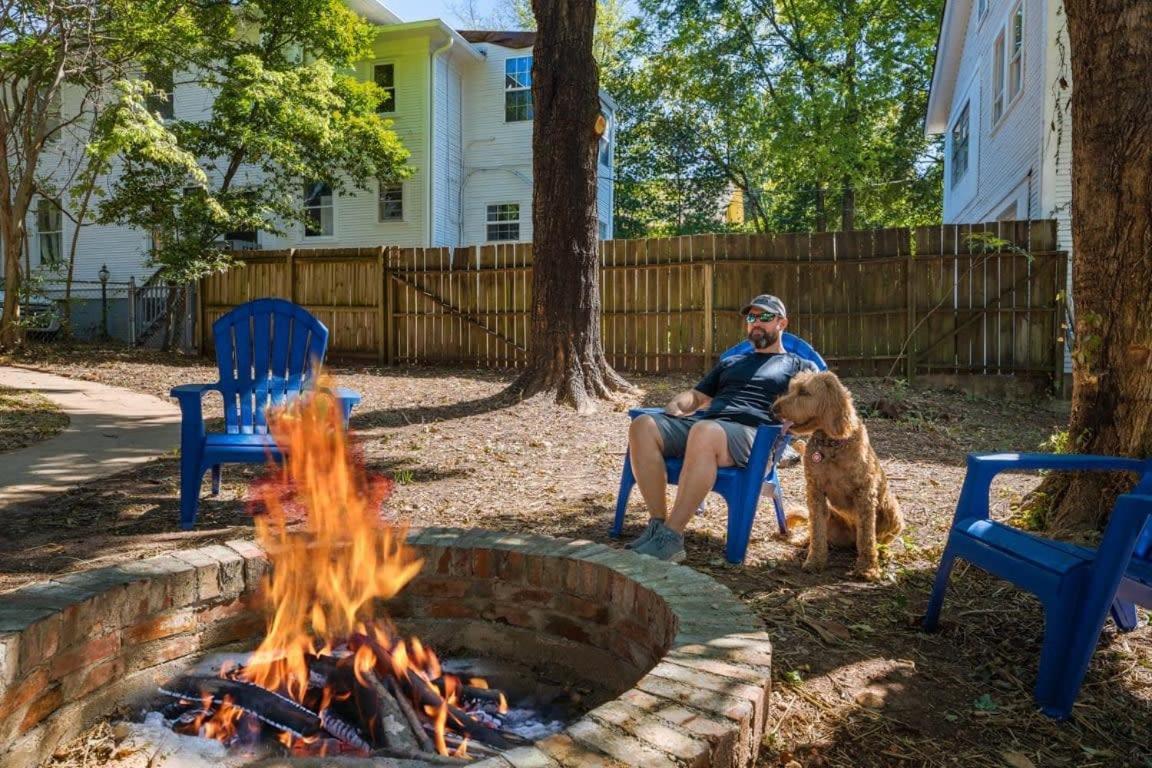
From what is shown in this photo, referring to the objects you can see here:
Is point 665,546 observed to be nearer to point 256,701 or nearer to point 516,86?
point 256,701

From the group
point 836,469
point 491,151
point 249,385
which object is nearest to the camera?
point 836,469

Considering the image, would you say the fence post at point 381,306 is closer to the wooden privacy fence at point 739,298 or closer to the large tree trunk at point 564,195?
the wooden privacy fence at point 739,298

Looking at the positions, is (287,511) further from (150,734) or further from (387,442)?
(150,734)

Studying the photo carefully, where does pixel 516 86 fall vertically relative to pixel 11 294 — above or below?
above

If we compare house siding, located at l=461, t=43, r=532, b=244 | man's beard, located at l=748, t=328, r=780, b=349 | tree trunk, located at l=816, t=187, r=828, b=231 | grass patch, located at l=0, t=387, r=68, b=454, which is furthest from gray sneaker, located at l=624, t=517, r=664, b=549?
tree trunk, located at l=816, t=187, r=828, b=231

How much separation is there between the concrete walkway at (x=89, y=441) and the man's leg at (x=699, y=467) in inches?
148

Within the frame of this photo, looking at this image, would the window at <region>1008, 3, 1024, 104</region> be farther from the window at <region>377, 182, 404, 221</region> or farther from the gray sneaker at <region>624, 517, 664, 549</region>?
the window at <region>377, 182, 404, 221</region>

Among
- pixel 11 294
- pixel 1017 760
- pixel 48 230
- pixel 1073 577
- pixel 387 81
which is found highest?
pixel 387 81

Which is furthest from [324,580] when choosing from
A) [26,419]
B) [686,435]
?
[26,419]

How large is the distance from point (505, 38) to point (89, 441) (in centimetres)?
1525

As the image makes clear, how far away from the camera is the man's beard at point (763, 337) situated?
4.22m

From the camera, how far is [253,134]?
14391 millimetres

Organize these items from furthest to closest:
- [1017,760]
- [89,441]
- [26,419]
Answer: [26,419], [89,441], [1017,760]

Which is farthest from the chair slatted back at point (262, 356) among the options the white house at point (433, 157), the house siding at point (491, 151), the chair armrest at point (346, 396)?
the house siding at point (491, 151)
